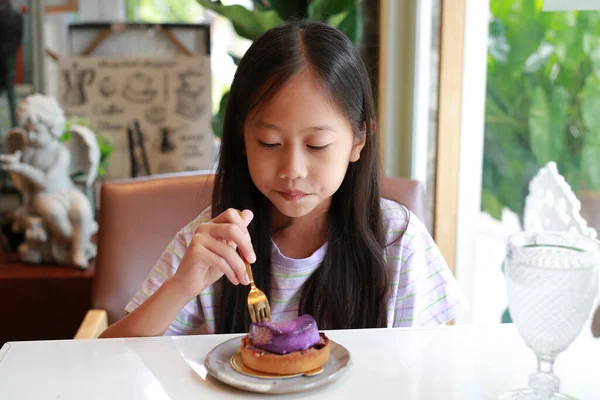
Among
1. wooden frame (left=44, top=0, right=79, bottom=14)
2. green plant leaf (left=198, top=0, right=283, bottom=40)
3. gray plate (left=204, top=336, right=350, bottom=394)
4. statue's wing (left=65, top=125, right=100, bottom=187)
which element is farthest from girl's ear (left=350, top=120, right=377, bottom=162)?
wooden frame (left=44, top=0, right=79, bottom=14)

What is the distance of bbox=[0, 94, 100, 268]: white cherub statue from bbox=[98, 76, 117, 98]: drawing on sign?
455mm

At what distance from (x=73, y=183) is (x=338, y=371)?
1976mm

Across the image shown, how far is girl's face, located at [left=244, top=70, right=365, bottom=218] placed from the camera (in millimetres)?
1081

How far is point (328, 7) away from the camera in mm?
2273

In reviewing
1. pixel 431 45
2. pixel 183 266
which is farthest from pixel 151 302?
pixel 431 45

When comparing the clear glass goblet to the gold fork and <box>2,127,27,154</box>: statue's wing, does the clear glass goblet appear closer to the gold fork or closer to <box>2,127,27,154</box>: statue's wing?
the gold fork

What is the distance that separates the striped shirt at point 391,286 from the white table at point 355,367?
1.28ft

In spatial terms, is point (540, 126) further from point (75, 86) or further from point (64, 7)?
point (64, 7)

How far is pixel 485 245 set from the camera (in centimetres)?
204

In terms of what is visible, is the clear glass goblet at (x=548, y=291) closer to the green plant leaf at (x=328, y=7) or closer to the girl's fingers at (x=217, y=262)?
the girl's fingers at (x=217, y=262)

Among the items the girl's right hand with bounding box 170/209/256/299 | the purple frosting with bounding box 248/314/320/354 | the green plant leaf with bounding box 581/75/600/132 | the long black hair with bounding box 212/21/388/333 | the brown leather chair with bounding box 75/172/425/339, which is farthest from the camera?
the brown leather chair with bounding box 75/172/425/339

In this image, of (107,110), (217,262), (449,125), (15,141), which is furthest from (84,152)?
(217,262)

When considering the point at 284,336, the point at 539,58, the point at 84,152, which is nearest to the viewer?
the point at 284,336

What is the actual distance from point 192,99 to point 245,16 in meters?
0.64
